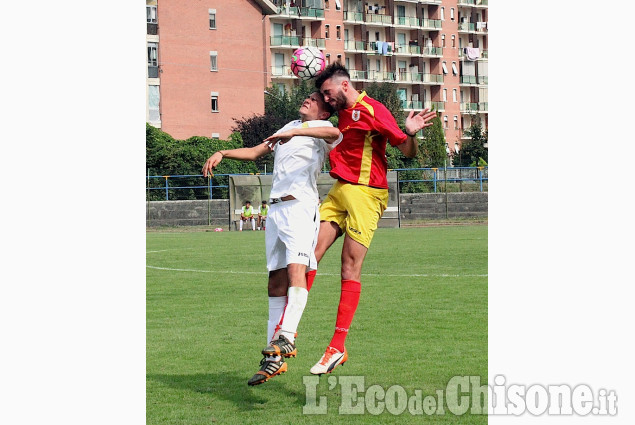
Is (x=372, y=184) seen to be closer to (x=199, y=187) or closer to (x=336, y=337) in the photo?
(x=336, y=337)

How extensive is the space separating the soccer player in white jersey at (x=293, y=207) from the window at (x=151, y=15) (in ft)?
152

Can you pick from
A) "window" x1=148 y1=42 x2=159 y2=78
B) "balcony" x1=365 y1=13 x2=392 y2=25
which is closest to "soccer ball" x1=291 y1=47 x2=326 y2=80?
"window" x1=148 y1=42 x2=159 y2=78

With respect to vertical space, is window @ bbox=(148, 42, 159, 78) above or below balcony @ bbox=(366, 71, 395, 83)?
below

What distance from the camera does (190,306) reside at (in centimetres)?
1098

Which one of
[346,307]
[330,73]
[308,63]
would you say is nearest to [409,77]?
[308,63]

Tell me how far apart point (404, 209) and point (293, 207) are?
28935mm

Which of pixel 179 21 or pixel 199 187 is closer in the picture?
pixel 199 187

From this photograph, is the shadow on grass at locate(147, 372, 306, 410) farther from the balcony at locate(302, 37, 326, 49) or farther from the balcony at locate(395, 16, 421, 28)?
the balcony at locate(395, 16, 421, 28)

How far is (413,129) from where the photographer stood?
6.84 metres

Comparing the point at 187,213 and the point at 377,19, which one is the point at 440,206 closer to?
the point at 187,213

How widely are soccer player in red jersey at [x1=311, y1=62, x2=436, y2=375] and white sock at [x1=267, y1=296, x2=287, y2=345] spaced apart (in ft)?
1.33

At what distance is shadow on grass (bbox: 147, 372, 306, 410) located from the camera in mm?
6184

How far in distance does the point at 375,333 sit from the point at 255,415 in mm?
3048
